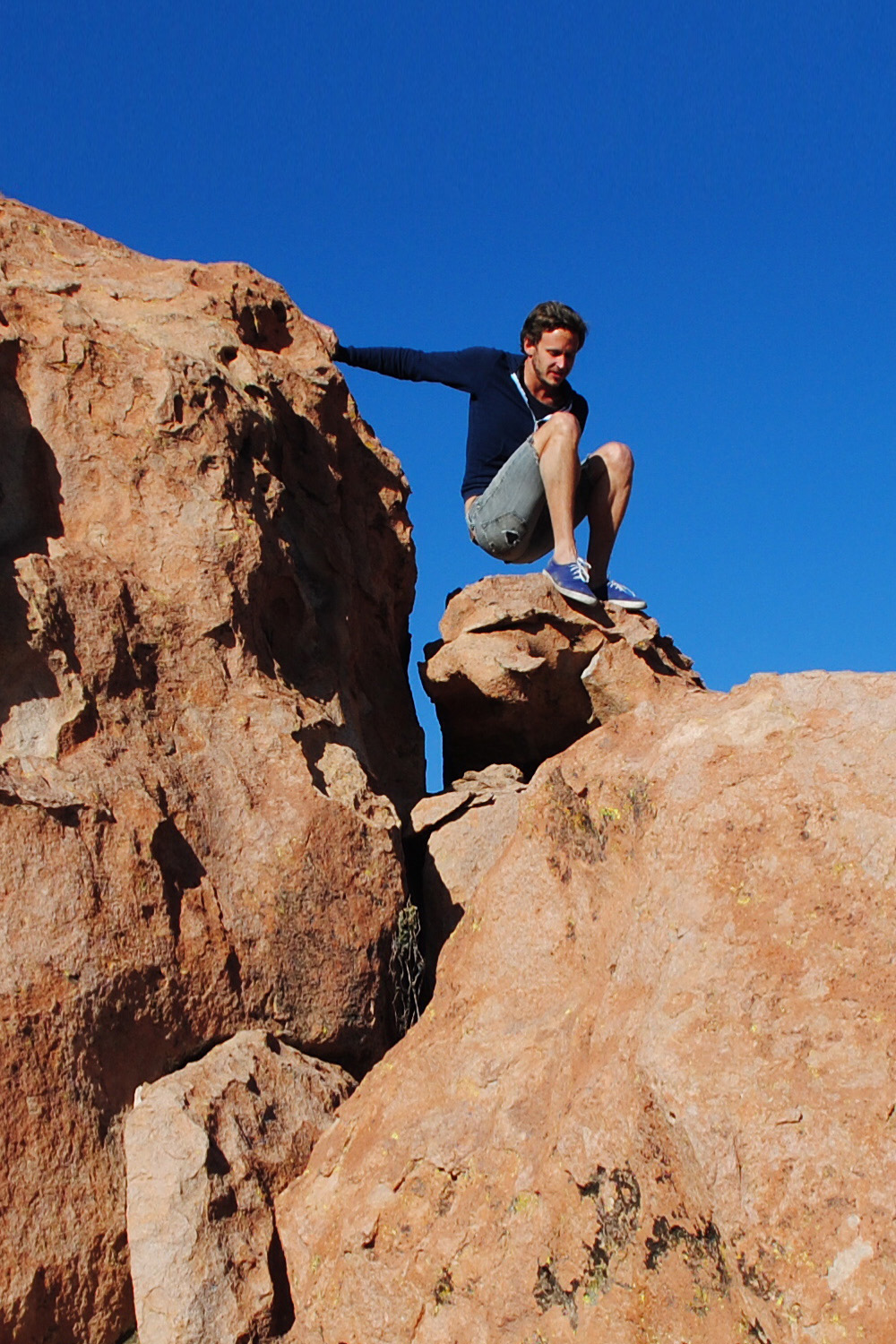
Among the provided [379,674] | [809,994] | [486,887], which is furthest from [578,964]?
[379,674]

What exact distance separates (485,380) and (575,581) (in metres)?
1.25

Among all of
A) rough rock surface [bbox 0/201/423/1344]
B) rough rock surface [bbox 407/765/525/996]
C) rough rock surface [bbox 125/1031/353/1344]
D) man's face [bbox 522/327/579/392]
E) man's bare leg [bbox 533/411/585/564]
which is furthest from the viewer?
man's face [bbox 522/327/579/392]

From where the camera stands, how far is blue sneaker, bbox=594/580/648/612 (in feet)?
21.4

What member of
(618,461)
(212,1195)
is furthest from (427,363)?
(212,1195)

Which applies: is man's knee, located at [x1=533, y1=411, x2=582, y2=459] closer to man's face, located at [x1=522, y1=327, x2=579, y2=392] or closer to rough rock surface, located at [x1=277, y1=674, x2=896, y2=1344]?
man's face, located at [x1=522, y1=327, x2=579, y2=392]

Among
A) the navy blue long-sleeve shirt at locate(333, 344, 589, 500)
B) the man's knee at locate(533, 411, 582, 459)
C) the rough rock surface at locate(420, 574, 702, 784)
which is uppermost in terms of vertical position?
the navy blue long-sleeve shirt at locate(333, 344, 589, 500)

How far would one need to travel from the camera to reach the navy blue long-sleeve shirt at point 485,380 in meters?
6.68

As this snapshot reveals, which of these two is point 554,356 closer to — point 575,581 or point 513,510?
point 513,510

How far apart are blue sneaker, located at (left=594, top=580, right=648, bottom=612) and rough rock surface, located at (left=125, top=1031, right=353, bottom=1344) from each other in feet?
10.6

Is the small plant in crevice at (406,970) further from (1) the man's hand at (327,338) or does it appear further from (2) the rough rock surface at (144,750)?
(1) the man's hand at (327,338)

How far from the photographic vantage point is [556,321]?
20.8ft

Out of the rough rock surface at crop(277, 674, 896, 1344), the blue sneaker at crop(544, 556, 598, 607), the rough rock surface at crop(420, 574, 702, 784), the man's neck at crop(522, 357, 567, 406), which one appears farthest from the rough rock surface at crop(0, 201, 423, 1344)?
the man's neck at crop(522, 357, 567, 406)

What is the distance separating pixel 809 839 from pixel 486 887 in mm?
1287

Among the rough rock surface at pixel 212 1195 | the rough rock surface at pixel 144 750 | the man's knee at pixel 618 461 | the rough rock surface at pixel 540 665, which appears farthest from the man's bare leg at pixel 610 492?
the rough rock surface at pixel 212 1195
